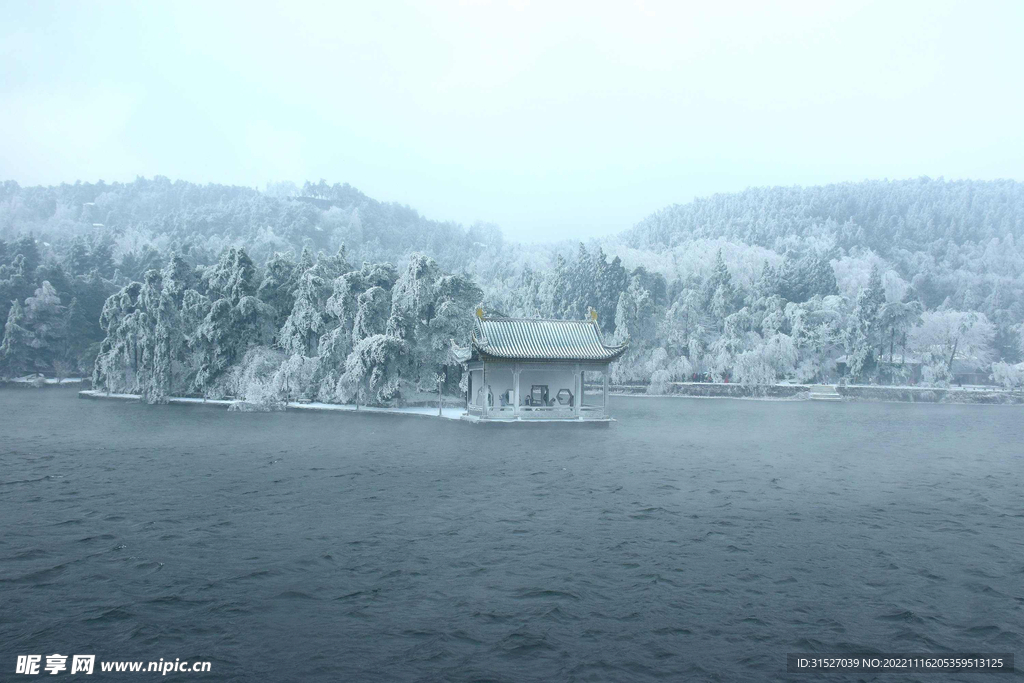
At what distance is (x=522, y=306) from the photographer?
84250 millimetres

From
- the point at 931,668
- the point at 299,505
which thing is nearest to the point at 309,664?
the point at 931,668

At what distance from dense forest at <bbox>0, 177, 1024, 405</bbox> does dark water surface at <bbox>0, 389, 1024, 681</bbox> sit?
16336 millimetres

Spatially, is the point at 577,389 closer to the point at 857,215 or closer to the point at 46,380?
the point at 46,380

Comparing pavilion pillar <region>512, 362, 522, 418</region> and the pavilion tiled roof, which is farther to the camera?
pavilion pillar <region>512, 362, 522, 418</region>

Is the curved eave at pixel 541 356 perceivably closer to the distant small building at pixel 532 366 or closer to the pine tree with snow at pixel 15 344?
the distant small building at pixel 532 366

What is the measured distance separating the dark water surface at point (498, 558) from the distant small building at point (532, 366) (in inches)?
305

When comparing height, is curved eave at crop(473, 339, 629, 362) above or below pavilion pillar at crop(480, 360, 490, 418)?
above

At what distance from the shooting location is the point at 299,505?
1667 cm

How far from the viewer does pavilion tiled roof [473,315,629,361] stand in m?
33.7

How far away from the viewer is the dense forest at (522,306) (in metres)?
42.4

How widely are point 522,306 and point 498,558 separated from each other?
71934mm

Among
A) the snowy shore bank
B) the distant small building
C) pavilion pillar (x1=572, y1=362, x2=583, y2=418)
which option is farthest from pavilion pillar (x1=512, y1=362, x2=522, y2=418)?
the snowy shore bank

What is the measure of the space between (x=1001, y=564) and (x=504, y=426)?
22363 mm

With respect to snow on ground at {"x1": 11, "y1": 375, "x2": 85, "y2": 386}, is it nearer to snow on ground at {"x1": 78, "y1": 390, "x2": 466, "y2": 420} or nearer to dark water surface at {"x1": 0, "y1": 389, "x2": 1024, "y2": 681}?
snow on ground at {"x1": 78, "y1": 390, "x2": 466, "y2": 420}
